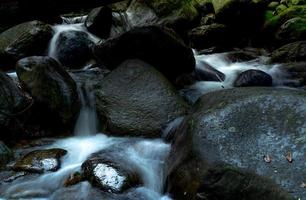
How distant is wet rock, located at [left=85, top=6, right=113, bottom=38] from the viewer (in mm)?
13328

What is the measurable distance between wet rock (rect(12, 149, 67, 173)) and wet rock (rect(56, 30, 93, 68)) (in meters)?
4.99

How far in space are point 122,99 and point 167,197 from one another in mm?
2849

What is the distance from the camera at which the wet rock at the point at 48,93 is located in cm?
815

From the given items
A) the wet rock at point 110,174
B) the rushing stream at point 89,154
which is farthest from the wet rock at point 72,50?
the wet rock at point 110,174

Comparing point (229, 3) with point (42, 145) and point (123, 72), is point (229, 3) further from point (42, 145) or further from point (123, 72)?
point (42, 145)

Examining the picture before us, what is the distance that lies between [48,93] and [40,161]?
5.88 feet

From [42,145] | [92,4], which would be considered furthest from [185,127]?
[42,145]

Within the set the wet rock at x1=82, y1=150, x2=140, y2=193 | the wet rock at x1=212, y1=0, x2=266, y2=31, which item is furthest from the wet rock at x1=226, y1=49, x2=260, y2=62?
the wet rock at x1=82, y1=150, x2=140, y2=193

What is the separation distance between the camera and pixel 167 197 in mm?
5902

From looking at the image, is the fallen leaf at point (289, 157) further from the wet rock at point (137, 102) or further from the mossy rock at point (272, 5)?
the mossy rock at point (272, 5)

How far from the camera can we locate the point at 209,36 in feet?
46.6

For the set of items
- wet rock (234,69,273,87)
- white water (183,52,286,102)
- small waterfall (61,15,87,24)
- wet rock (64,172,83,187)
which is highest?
small waterfall (61,15,87,24)

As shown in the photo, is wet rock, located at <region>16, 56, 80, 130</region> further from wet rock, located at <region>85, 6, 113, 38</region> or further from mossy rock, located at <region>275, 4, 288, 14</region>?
mossy rock, located at <region>275, 4, 288, 14</region>

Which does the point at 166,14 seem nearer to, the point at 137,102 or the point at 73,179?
the point at 137,102
